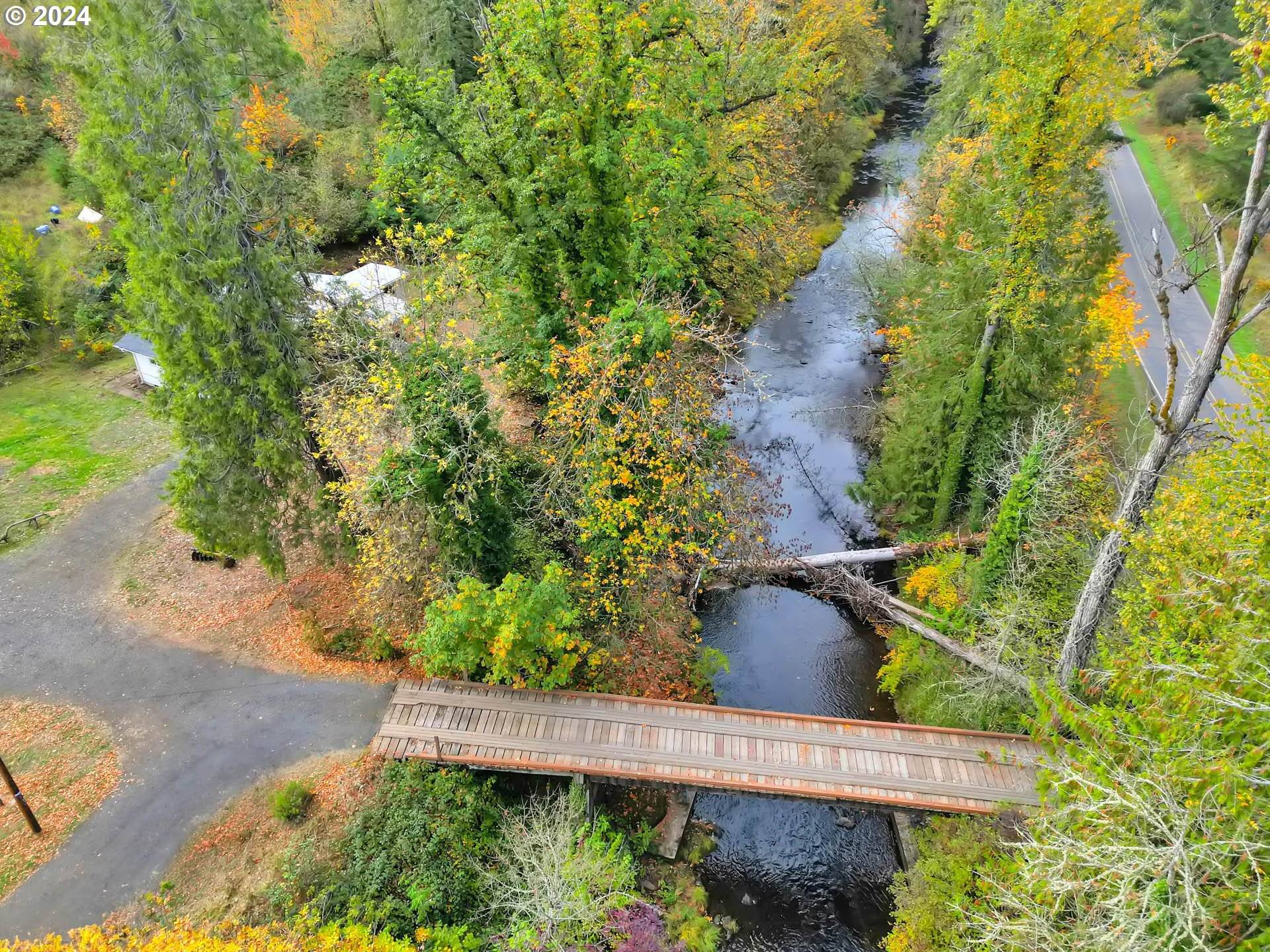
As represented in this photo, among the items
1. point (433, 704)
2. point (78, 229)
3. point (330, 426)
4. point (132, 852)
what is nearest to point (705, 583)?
point (433, 704)

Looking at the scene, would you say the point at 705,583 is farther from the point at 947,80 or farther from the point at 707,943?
the point at 947,80

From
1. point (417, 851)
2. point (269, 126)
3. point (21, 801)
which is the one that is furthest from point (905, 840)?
point (269, 126)

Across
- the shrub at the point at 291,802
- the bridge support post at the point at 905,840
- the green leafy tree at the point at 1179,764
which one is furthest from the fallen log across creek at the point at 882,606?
the shrub at the point at 291,802

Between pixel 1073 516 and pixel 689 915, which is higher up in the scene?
pixel 1073 516

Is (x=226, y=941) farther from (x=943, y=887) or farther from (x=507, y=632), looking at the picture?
(x=943, y=887)

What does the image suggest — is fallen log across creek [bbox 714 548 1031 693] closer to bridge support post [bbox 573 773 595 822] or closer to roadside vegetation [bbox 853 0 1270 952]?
roadside vegetation [bbox 853 0 1270 952]

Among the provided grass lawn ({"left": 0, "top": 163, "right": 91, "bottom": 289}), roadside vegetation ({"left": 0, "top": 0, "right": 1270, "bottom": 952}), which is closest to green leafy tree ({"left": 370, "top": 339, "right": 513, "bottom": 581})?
roadside vegetation ({"left": 0, "top": 0, "right": 1270, "bottom": 952})
